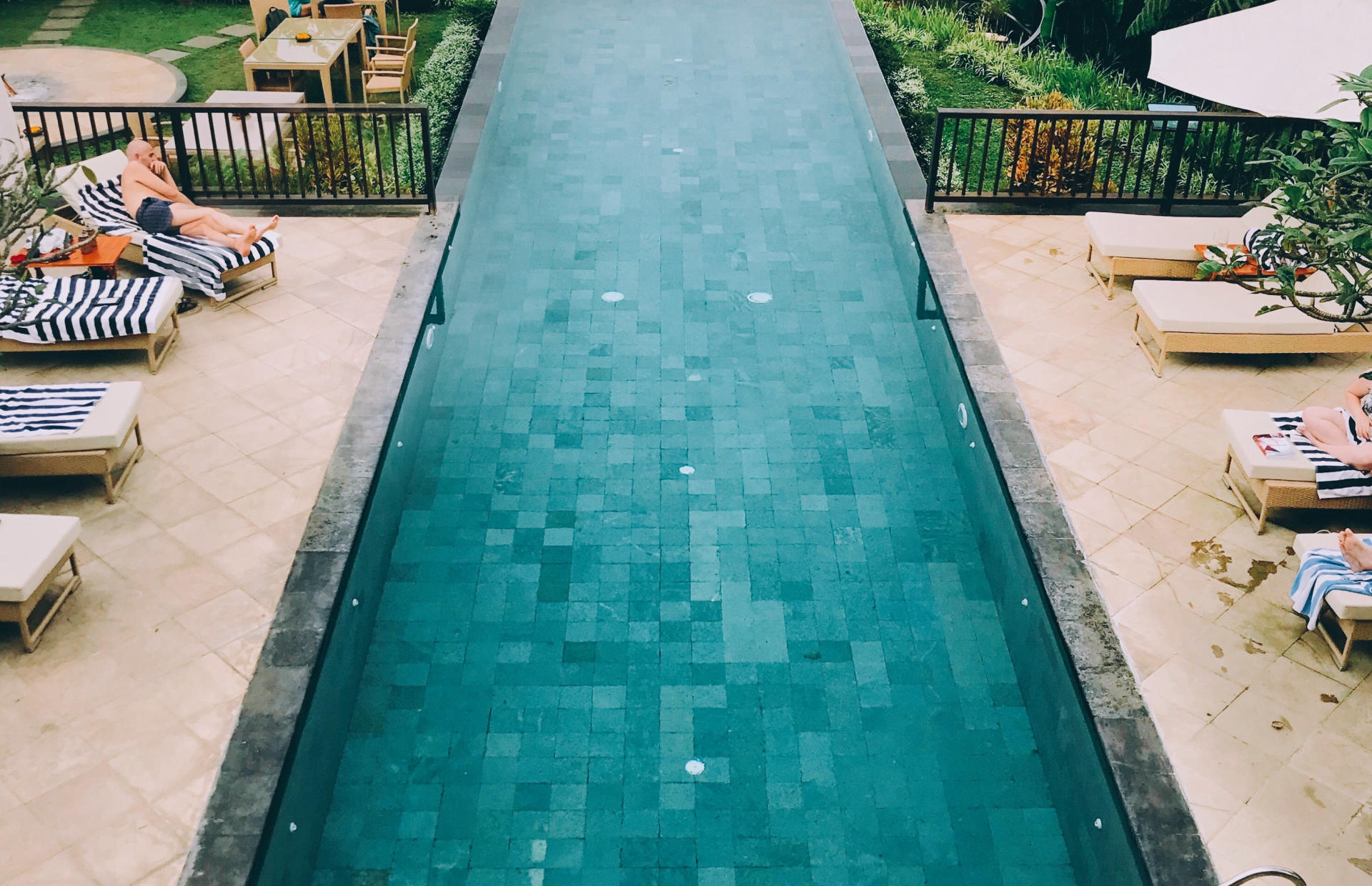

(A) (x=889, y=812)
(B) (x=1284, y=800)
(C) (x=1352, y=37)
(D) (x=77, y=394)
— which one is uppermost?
(C) (x=1352, y=37)

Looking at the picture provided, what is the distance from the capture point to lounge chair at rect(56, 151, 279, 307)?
8.95 metres

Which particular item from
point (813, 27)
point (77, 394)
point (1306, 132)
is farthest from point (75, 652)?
point (813, 27)

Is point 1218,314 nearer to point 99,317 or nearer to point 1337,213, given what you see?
point 1337,213

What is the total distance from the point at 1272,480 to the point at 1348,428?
1.91ft

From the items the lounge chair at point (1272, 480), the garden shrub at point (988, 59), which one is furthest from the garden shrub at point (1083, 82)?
the lounge chair at point (1272, 480)

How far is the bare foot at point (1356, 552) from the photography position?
5973 millimetres

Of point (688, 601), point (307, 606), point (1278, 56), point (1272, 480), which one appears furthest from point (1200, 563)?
point (307, 606)

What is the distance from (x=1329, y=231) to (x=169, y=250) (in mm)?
7590

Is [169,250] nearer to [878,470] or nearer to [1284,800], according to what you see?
[878,470]

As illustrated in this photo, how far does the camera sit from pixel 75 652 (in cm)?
594

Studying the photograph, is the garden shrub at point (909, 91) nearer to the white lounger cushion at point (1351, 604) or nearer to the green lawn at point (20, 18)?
the white lounger cushion at point (1351, 604)

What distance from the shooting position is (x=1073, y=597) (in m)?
6.38

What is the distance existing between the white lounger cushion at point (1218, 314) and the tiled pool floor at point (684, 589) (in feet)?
5.53

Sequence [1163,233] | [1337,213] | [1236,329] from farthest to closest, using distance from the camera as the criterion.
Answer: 1. [1163,233]
2. [1236,329]
3. [1337,213]
